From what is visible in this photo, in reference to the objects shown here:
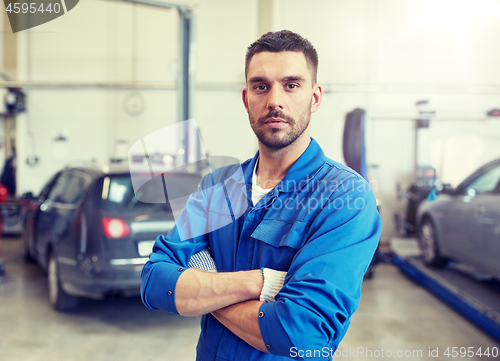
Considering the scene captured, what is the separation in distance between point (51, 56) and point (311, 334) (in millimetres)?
7119

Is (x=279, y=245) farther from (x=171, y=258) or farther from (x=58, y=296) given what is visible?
(x=58, y=296)

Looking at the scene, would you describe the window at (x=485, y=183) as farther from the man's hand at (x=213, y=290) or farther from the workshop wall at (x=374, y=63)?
the man's hand at (x=213, y=290)

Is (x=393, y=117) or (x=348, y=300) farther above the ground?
(x=393, y=117)

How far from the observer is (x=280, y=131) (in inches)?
36.6

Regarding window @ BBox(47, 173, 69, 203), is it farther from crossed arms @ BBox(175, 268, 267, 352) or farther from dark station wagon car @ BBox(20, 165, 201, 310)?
crossed arms @ BBox(175, 268, 267, 352)

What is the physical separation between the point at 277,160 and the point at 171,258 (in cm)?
40

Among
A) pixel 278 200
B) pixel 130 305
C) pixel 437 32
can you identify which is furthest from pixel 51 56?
pixel 278 200

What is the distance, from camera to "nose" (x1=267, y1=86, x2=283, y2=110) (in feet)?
2.96

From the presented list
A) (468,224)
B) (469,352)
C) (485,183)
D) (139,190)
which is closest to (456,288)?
(468,224)

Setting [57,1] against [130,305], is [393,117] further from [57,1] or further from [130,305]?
[130,305]

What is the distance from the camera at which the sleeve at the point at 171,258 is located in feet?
3.04

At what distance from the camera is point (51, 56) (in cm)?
636

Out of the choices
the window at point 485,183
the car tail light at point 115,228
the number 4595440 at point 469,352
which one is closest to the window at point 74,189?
the car tail light at point 115,228

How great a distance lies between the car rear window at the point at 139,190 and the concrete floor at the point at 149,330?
3.00 feet
